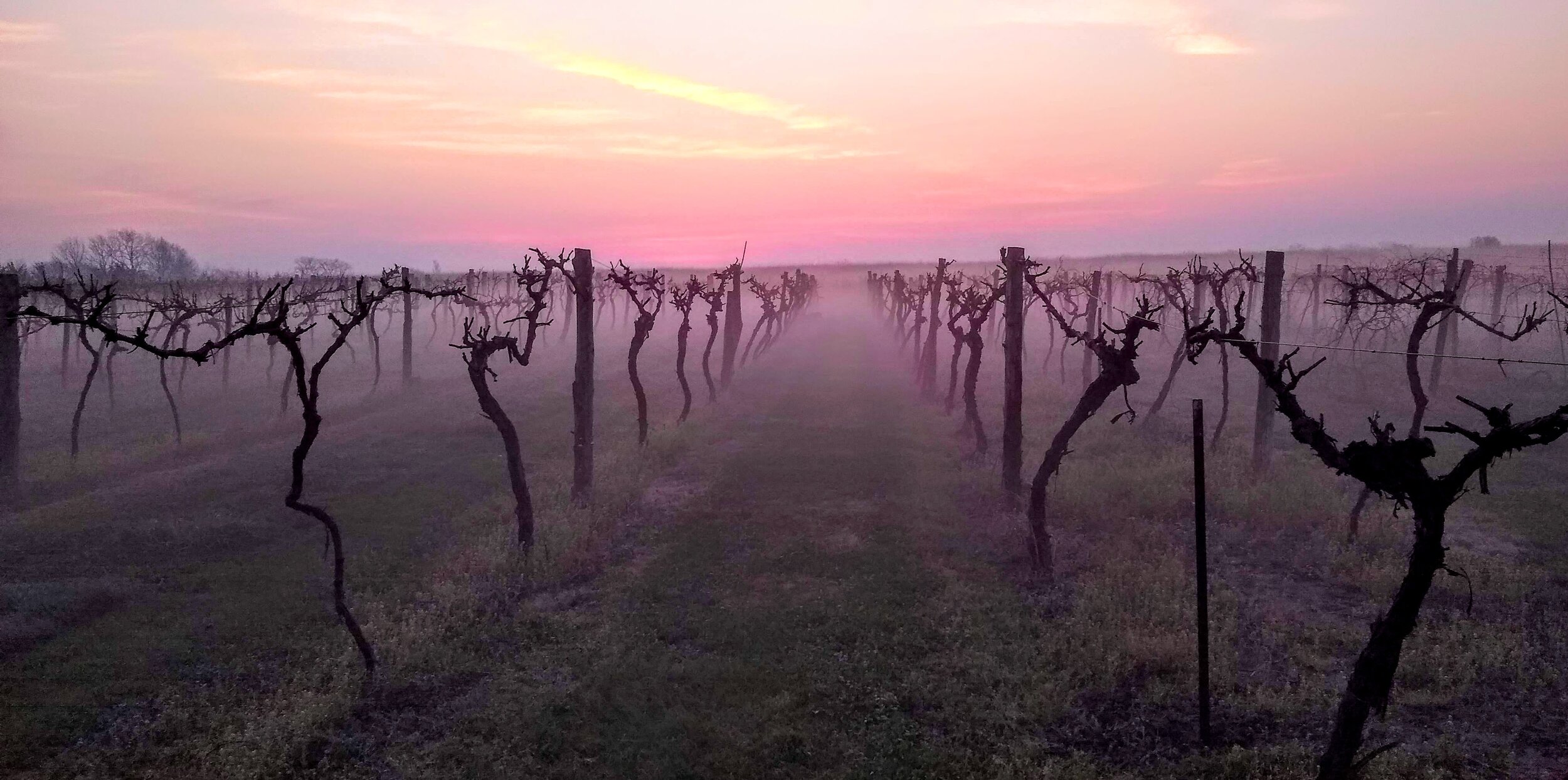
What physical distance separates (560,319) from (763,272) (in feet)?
303

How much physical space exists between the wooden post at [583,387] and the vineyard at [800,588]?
83 millimetres

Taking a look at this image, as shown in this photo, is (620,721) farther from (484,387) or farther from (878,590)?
Answer: (484,387)

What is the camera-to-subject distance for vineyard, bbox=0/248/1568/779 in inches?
266

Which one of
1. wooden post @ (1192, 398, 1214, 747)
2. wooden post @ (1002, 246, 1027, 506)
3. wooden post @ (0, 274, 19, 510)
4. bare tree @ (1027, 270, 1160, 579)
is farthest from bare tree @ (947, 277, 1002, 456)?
wooden post @ (0, 274, 19, 510)

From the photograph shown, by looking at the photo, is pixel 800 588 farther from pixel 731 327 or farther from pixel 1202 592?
pixel 731 327

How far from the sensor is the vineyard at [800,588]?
22.2 feet

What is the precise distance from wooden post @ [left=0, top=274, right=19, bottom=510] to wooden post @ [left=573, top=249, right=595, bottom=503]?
11.2m

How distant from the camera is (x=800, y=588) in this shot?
34.9 feet

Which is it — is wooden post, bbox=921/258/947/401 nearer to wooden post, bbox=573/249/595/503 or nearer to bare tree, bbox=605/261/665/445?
bare tree, bbox=605/261/665/445

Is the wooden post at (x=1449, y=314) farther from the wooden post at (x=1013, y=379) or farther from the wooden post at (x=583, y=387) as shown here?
the wooden post at (x=583, y=387)

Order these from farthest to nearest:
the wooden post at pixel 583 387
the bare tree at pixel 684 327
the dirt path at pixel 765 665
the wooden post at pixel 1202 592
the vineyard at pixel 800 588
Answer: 1. the bare tree at pixel 684 327
2. the wooden post at pixel 583 387
3. the dirt path at pixel 765 665
4. the vineyard at pixel 800 588
5. the wooden post at pixel 1202 592

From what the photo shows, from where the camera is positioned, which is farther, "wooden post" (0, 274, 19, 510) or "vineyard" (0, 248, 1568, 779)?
"wooden post" (0, 274, 19, 510)

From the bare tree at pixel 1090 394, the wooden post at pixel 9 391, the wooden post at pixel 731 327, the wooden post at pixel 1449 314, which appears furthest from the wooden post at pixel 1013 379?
the wooden post at pixel 9 391

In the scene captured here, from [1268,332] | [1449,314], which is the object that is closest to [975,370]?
[1268,332]
